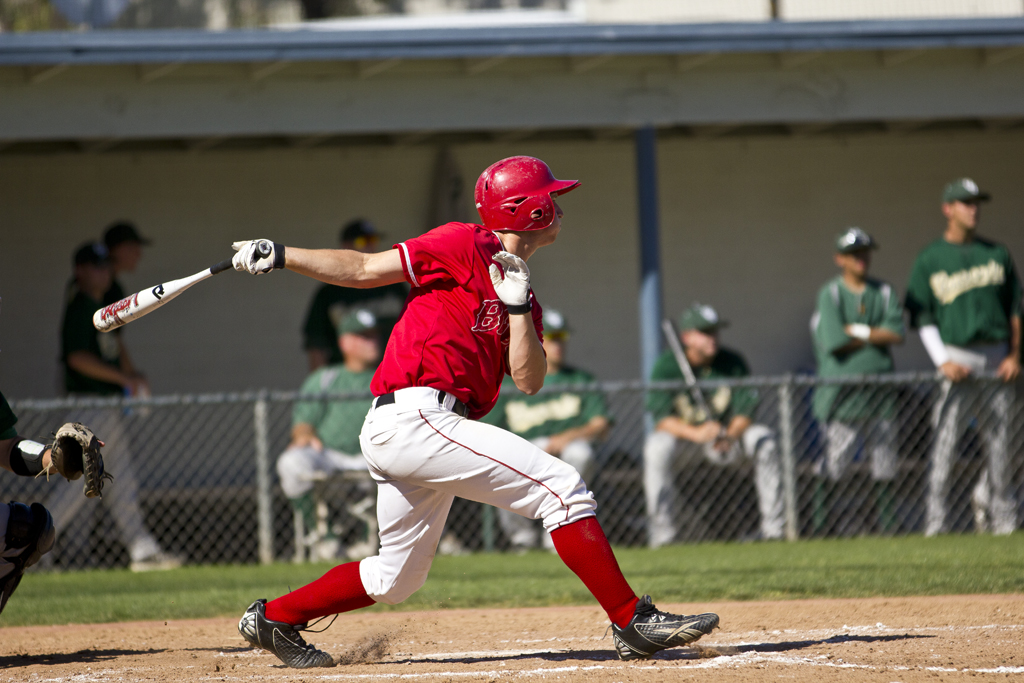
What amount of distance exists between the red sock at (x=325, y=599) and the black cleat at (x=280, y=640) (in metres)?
0.02

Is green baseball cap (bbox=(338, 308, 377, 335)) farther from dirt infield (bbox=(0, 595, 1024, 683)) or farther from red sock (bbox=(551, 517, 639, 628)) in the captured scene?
red sock (bbox=(551, 517, 639, 628))

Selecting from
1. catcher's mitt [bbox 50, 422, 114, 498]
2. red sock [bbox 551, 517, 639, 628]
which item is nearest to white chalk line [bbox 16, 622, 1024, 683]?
red sock [bbox 551, 517, 639, 628]

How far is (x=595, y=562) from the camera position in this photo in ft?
11.3

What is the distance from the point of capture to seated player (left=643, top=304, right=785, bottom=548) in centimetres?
718

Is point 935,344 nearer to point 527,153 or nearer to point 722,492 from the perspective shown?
point 722,492

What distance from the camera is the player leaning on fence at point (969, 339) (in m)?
7.21

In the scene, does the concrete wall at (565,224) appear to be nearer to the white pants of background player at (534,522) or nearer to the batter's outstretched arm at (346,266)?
the white pants of background player at (534,522)

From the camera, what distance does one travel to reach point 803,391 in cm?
953

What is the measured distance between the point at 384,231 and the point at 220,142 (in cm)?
161

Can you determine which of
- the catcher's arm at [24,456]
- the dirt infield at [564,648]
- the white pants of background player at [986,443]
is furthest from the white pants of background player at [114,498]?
the white pants of background player at [986,443]

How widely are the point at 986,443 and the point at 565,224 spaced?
4.27 metres

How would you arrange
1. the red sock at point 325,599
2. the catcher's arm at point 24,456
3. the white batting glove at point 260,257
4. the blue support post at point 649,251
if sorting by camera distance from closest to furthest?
the white batting glove at point 260,257 → the red sock at point 325,599 → the catcher's arm at point 24,456 → the blue support post at point 649,251

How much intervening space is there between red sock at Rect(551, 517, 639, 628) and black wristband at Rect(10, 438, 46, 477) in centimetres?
178

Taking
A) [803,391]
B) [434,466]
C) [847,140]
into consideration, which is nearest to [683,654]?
[434,466]
